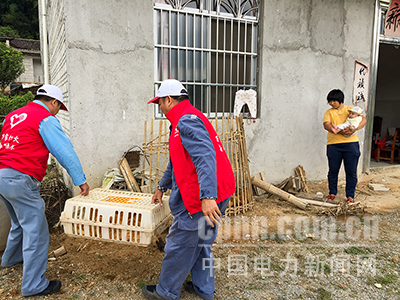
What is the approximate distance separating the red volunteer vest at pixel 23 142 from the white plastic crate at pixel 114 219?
1.80ft

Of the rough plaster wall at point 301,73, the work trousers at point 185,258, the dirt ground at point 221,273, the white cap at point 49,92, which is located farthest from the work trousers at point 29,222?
the rough plaster wall at point 301,73

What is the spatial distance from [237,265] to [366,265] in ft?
4.67

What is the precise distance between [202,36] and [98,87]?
6.76ft

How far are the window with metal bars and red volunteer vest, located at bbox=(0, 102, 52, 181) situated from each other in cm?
246

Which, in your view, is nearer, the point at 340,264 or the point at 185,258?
the point at 185,258

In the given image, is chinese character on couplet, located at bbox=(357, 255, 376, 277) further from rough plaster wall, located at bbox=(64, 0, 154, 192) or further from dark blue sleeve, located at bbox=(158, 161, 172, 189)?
rough plaster wall, located at bbox=(64, 0, 154, 192)

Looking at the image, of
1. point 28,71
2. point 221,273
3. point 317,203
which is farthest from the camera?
point 28,71

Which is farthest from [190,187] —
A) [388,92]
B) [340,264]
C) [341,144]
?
[388,92]

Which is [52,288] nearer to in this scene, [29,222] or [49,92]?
[29,222]

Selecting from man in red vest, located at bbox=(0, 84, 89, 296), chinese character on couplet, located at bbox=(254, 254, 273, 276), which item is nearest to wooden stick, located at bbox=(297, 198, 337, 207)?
chinese character on couplet, located at bbox=(254, 254, 273, 276)

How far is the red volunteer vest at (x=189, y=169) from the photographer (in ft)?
7.13

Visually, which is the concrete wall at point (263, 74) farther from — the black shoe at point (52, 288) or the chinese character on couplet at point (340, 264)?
the chinese character on couplet at point (340, 264)

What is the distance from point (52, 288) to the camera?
8.45ft

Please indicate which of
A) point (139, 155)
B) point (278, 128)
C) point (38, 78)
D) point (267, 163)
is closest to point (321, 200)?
point (267, 163)
